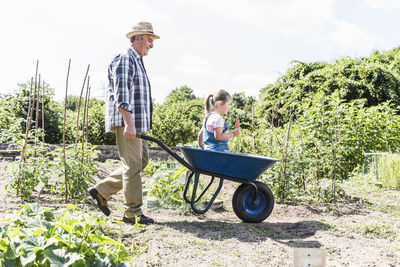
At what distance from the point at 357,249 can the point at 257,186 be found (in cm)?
91

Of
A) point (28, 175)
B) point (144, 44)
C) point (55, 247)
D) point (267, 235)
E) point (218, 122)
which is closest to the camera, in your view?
point (55, 247)

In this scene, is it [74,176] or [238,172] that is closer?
[238,172]

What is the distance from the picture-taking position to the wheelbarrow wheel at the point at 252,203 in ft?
10.3

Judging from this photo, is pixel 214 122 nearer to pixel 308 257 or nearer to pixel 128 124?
pixel 128 124

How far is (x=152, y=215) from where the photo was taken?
3.46m

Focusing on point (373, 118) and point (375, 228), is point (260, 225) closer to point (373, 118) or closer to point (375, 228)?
point (375, 228)

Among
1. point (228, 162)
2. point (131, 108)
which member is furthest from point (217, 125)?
point (131, 108)

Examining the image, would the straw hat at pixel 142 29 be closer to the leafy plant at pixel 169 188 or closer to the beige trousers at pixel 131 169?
the beige trousers at pixel 131 169

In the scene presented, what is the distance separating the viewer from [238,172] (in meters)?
3.01

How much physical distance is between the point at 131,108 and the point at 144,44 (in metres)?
0.53

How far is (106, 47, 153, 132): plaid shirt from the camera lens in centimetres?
280

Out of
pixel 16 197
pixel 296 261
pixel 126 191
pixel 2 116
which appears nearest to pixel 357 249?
pixel 296 261

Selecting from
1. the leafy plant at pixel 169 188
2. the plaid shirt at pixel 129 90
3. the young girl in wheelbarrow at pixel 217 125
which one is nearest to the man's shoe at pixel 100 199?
the plaid shirt at pixel 129 90

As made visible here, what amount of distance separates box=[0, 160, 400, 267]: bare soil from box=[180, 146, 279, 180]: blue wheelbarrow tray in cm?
41
